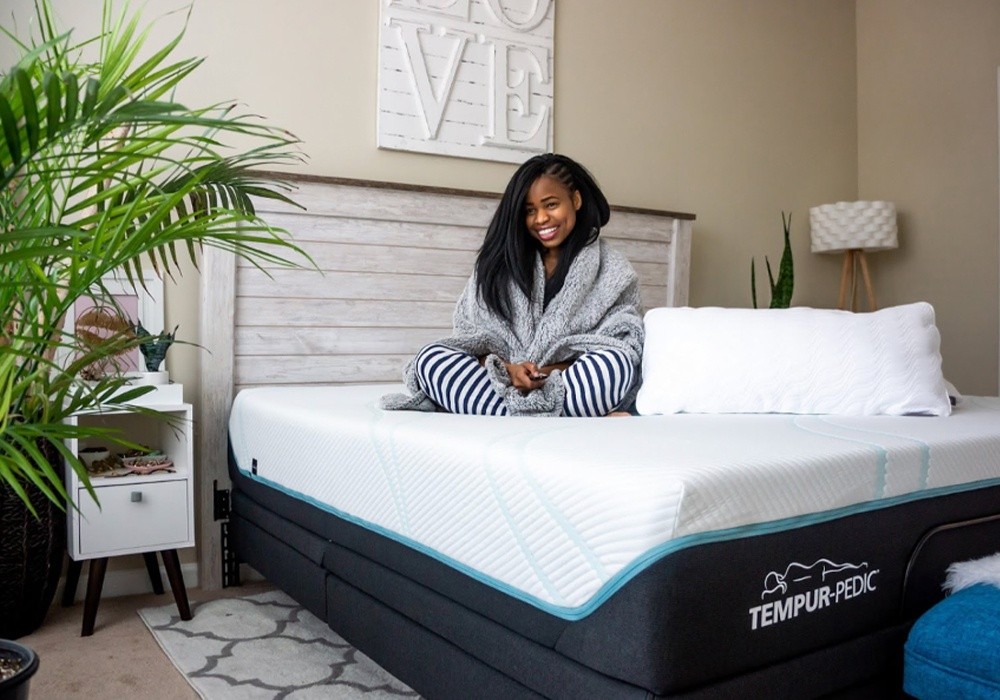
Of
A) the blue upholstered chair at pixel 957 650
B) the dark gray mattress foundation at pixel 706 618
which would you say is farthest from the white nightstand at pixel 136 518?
the blue upholstered chair at pixel 957 650

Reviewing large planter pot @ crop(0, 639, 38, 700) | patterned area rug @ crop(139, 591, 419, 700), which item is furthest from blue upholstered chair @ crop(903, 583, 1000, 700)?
large planter pot @ crop(0, 639, 38, 700)

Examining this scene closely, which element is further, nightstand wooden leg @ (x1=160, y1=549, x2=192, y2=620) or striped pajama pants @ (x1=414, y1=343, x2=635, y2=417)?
nightstand wooden leg @ (x1=160, y1=549, x2=192, y2=620)

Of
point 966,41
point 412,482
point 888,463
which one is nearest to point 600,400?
point 412,482

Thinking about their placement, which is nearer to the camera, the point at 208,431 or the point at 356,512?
the point at 356,512

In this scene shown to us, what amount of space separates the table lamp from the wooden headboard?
1614 mm

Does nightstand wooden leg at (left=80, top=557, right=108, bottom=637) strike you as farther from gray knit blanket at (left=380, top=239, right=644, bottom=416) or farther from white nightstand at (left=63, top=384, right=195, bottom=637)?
gray knit blanket at (left=380, top=239, right=644, bottom=416)

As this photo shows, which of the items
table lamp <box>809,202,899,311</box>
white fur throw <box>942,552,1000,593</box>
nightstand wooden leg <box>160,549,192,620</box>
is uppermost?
table lamp <box>809,202,899,311</box>

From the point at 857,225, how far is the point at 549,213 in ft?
6.61

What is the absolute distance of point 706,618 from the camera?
100cm

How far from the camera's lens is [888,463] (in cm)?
126

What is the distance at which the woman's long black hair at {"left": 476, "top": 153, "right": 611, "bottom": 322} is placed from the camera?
7.06 feet

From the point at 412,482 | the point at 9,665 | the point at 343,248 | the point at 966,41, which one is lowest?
the point at 9,665

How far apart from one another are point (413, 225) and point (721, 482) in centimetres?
198

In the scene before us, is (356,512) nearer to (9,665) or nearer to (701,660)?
(9,665)
